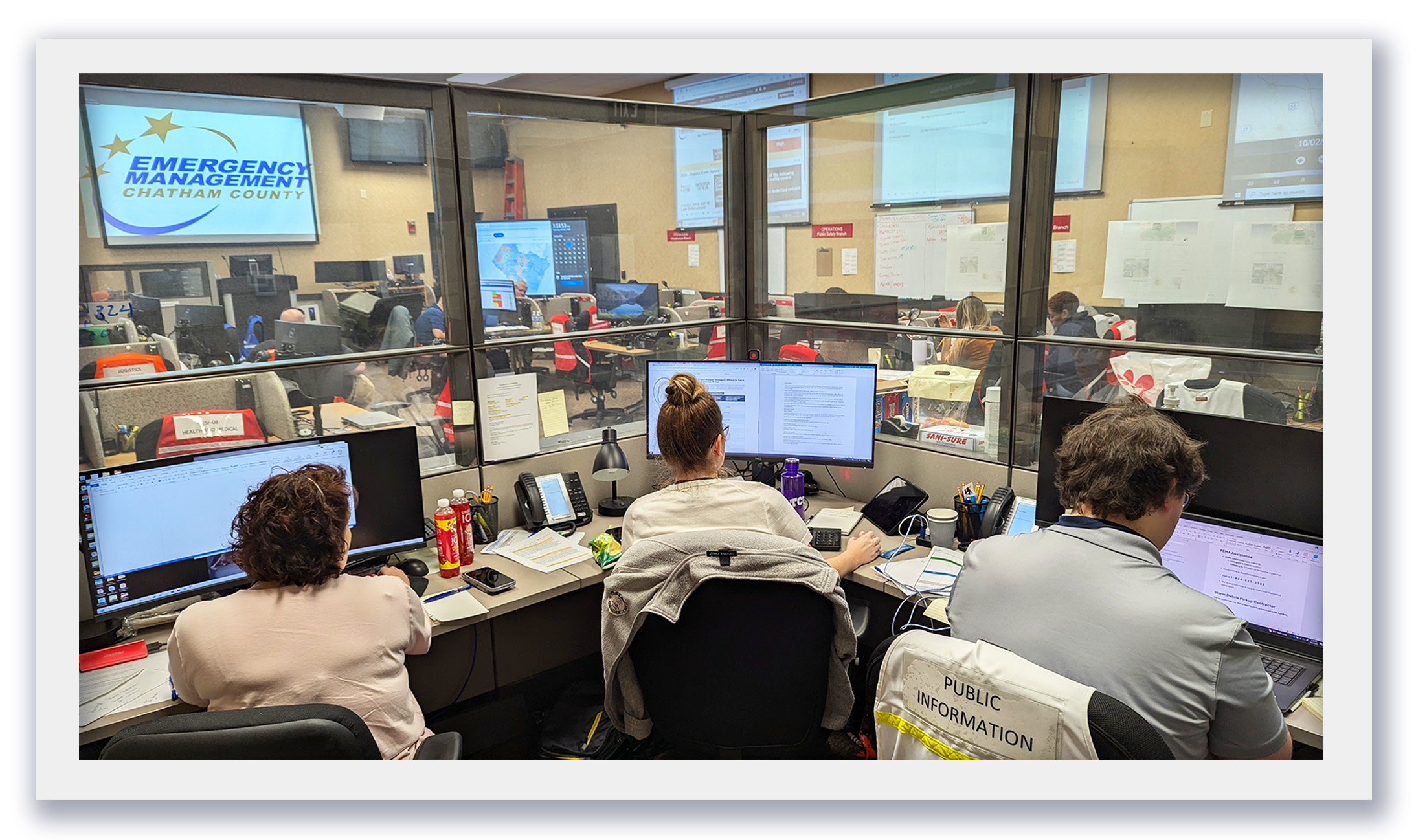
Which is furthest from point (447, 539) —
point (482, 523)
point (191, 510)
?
point (191, 510)

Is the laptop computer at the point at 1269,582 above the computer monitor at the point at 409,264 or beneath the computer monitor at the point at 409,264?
beneath

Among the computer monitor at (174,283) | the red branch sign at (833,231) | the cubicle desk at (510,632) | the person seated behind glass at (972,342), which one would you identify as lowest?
the cubicle desk at (510,632)

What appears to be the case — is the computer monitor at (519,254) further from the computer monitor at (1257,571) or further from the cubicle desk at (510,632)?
the computer monitor at (1257,571)

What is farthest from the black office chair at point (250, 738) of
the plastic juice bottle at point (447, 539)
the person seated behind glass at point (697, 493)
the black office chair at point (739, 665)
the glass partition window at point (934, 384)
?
the glass partition window at point (934, 384)

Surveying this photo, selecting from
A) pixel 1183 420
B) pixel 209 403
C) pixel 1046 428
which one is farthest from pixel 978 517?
pixel 209 403

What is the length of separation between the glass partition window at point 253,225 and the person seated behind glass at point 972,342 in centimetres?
149

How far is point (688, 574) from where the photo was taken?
1.56 m

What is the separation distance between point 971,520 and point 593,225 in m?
1.48

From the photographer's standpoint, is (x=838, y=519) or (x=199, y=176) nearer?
(x=199, y=176)

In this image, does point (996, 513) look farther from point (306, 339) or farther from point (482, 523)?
point (306, 339)

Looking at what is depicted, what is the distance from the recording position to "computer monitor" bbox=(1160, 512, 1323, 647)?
1645mm

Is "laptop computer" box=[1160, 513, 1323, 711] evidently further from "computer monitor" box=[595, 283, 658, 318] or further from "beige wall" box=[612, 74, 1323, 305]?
"computer monitor" box=[595, 283, 658, 318]

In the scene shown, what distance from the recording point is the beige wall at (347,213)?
2107 millimetres

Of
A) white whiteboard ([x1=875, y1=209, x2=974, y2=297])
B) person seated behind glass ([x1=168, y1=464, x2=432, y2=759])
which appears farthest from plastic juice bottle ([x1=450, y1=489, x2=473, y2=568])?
white whiteboard ([x1=875, y1=209, x2=974, y2=297])
